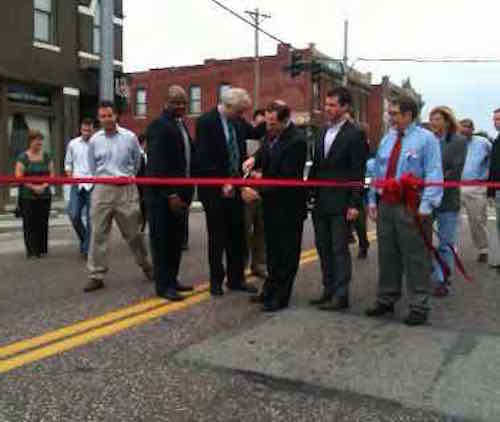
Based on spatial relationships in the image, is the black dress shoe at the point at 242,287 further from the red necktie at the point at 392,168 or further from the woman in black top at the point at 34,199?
the woman in black top at the point at 34,199

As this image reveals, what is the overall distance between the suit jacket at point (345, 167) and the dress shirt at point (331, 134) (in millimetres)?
33

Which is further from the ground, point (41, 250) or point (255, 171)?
point (255, 171)

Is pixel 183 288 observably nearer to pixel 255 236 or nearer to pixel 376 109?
pixel 255 236

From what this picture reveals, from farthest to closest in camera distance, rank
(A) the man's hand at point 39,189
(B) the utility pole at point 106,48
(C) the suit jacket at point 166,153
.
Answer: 1. (B) the utility pole at point 106,48
2. (A) the man's hand at point 39,189
3. (C) the suit jacket at point 166,153

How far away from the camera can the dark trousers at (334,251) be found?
18.5 ft

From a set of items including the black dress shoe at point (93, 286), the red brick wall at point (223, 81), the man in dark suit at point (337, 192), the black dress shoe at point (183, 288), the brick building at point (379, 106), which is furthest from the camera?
the brick building at point (379, 106)

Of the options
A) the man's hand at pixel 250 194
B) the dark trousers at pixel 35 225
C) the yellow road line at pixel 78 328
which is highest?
the man's hand at pixel 250 194

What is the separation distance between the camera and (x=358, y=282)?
279 inches

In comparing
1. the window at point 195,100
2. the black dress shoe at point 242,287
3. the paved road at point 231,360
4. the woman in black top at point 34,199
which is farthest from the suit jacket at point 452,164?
the window at point 195,100

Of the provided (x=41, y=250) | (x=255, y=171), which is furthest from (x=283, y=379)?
(x=41, y=250)

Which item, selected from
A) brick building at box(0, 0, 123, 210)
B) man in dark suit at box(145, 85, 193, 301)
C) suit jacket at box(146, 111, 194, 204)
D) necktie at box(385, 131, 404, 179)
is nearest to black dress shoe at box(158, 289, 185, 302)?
man in dark suit at box(145, 85, 193, 301)

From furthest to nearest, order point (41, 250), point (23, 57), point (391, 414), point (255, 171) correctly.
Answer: point (23, 57)
point (41, 250)
point (255, 171)
point (391, 414)

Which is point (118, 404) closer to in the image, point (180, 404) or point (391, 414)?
point (180, 404)

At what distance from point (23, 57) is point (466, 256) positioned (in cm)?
1338
